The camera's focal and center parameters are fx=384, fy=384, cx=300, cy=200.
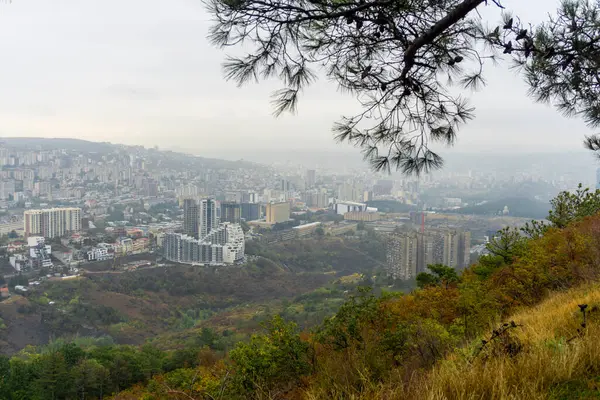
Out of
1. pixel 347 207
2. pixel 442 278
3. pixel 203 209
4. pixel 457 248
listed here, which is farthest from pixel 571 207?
pixel 347 207

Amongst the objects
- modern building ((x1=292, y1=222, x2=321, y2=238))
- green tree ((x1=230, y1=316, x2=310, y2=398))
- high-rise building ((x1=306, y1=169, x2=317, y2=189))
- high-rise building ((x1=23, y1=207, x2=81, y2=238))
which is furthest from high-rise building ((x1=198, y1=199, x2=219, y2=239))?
green tree ((x1=230, y1=316, x2=310, y2=398))

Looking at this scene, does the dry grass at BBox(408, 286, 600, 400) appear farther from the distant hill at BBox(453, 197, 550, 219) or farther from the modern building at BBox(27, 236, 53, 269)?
the distant hill at BBox(453, 197, 550, 219)

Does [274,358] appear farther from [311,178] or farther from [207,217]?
[311,178]

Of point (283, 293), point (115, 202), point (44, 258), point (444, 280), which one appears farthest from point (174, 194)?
point (444, 280)

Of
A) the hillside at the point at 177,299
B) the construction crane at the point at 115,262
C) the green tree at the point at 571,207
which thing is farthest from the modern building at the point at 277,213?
the green tree at the point at 571,207

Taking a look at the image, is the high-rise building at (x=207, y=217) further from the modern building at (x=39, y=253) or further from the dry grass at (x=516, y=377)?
the dry grass at (x=516, y=377)

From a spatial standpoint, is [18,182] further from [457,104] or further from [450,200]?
[457,104]
